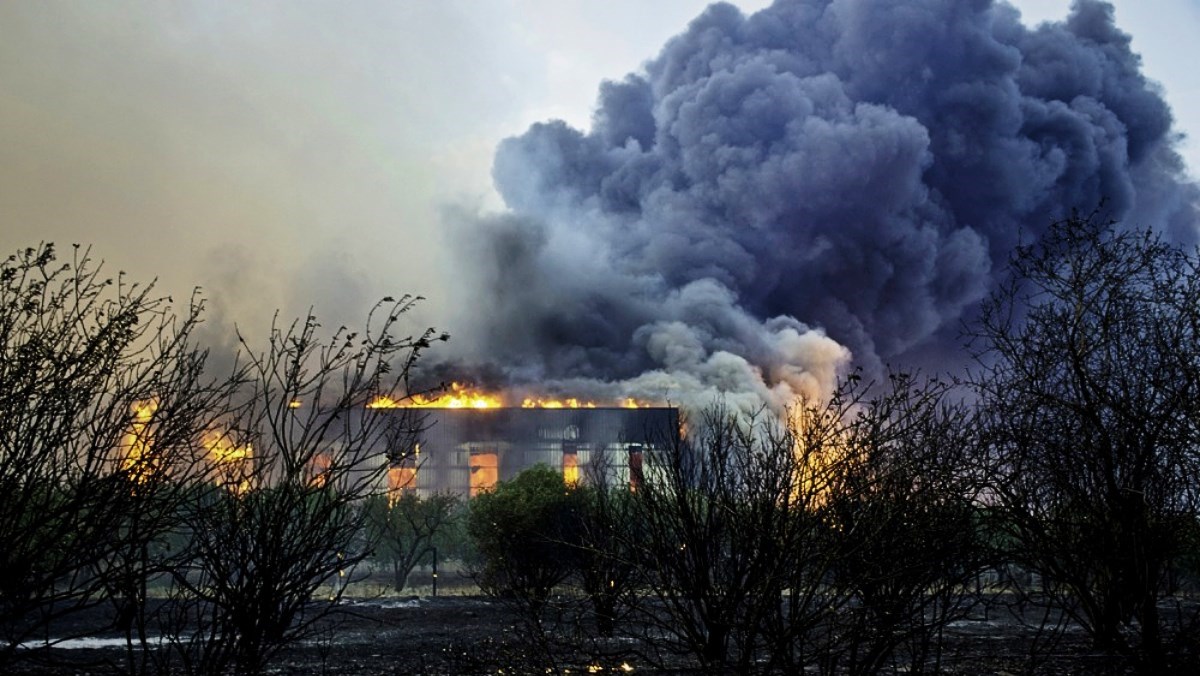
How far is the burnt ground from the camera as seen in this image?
14.7m

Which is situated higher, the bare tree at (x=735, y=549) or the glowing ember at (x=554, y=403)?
the glowing ember at (x=554, y=403)

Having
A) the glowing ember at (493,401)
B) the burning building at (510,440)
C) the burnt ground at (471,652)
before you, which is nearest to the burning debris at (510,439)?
the burning building at (510,440)

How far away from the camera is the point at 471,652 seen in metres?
19.8

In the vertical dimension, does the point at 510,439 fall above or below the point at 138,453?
above

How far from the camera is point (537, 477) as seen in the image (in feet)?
116

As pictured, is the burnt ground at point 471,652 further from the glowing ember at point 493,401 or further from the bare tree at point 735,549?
the glowing ember at point 493,401

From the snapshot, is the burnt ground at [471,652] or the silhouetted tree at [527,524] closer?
the burnt ground at [471,652]

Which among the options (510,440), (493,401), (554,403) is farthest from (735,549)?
(493,401)

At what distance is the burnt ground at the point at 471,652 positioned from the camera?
1470 cm

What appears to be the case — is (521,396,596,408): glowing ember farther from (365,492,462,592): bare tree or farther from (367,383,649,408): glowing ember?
(365,492,462,592): bare tree

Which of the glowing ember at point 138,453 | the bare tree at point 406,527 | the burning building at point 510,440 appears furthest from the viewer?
the burning building at point 510,440

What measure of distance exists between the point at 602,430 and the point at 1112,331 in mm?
68361

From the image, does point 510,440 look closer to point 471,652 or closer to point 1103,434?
point 471,652

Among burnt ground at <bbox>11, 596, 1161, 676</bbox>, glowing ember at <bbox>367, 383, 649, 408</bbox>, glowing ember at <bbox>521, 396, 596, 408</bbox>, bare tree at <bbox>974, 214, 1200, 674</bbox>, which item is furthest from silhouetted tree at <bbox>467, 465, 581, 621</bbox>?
glowing ember at <bbox>521, 396, 596, 408</bbox>
